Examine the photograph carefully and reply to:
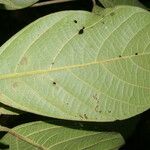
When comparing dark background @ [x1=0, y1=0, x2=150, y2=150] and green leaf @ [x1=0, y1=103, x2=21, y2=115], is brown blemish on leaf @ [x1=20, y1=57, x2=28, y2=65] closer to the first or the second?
green leaf @ [x1=0, y1=103, x2=21, y2=115]

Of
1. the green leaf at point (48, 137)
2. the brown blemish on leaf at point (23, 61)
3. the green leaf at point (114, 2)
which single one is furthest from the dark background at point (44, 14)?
the brown blemish on leaf at point (23, 61)

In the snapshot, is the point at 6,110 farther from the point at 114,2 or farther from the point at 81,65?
the point at 114,2

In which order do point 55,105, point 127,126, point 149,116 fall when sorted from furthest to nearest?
1. point 149,116
2. point 127,126
3. point 55,105

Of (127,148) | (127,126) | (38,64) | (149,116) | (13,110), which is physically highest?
(38,64)

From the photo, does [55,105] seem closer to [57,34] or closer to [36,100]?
[36,100]

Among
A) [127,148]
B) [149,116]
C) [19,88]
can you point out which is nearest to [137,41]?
[19,88]

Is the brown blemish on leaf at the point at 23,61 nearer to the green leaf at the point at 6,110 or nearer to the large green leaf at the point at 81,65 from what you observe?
the large green leaf at the point at 81,65
